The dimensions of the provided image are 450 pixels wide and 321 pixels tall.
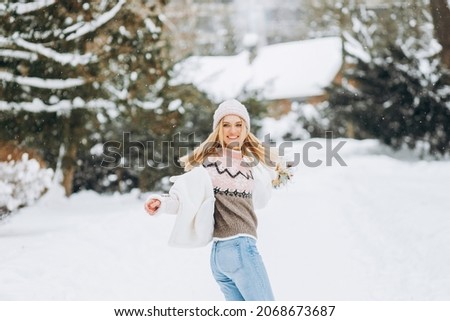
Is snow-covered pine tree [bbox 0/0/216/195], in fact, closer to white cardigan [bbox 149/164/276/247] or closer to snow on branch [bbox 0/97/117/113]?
snow on branch [bbox 0/97/117/113]

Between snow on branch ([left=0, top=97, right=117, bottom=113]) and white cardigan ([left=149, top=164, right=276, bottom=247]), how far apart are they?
6947 mm

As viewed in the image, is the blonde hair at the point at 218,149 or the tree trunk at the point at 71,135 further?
the tree trunk at the point at 71,135

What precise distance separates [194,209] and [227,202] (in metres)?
0.21

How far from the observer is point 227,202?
3664 millimetres

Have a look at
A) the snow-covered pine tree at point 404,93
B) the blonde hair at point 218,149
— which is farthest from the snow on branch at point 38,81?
the snow-covered pine tree at point 404,93

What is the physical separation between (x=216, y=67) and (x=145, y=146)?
26347mm

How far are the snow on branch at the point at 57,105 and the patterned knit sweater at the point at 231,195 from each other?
694 cm

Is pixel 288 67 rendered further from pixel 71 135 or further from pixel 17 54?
pixel 17 54

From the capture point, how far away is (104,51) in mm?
10477

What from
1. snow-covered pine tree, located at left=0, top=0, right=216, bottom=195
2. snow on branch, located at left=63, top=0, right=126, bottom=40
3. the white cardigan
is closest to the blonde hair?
the white cardigan

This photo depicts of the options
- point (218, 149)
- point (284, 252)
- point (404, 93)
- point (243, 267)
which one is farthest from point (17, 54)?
point (404, 93)

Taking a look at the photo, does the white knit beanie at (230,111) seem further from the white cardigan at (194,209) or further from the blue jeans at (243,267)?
the blue jeans at (243,267)

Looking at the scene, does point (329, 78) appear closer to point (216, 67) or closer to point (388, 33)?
point (216, 67)

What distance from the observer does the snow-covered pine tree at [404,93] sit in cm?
1543
